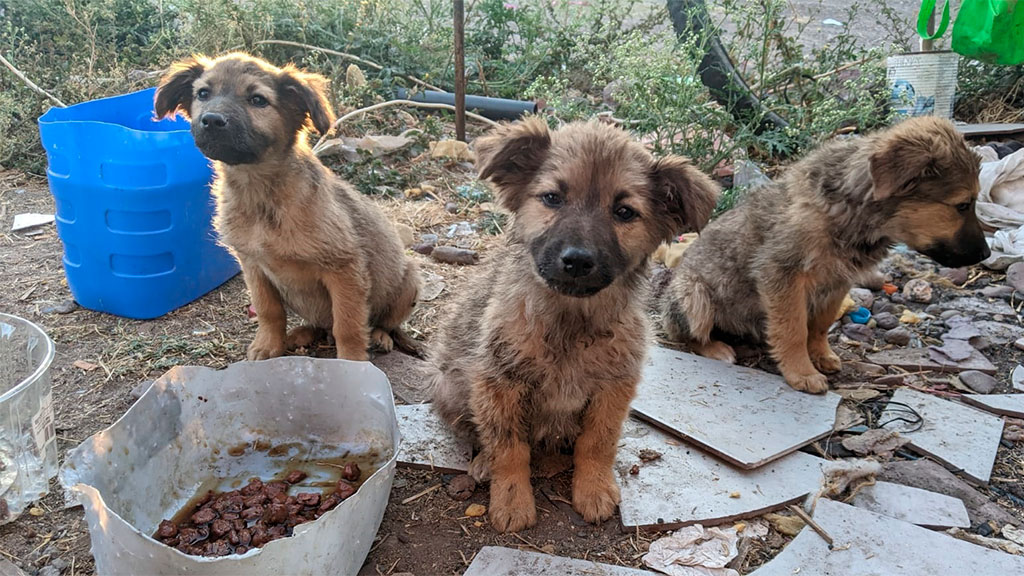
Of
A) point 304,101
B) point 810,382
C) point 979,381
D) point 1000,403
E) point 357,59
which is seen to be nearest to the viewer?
point 304,101

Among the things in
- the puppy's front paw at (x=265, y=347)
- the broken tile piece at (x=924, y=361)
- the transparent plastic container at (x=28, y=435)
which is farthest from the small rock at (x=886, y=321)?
the transparent plastic container at (x=28, y=435)

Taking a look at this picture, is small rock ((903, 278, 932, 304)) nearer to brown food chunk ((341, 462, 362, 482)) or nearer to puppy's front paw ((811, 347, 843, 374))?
puppy's front paw ((811, 347, 843, 374))

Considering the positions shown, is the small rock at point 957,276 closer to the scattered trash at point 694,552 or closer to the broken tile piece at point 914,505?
the broken tile piece at point 914,505

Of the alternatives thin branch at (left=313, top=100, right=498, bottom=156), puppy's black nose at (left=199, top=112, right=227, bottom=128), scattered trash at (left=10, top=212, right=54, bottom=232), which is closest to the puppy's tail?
puppy's black nose at (left=199, top=112, right=227, bottom=128)

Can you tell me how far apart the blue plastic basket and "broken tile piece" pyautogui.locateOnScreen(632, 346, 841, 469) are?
120 inches

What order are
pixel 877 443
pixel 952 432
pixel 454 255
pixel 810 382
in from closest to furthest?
pixel 877 443, pixel 952 432, pixel 810 382, pixel 454 255

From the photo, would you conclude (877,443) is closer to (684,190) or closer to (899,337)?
(899,337)

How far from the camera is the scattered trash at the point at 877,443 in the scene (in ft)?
12.3

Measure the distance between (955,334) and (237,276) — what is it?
16.8 feet

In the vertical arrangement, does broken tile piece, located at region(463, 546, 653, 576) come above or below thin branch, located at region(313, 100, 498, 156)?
below

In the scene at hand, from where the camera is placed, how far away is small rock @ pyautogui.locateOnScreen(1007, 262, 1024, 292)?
5.51 metres

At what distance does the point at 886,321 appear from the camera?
5.17 metres

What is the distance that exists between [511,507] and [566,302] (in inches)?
35.4

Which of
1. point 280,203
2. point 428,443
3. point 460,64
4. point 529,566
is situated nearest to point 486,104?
point 460,64
